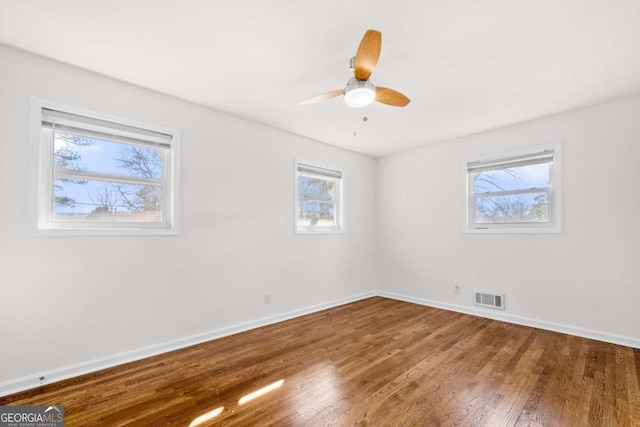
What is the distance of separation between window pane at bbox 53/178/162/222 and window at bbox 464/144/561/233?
4.01m

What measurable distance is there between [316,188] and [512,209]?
106 inches

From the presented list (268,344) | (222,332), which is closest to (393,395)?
(268,344)

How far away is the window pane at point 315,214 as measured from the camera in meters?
4.26

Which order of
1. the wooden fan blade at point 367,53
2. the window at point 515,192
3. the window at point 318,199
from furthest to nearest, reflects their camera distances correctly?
the window at point 318,199 < the window at point 515,192 < the wooden fan blade at point 367,53

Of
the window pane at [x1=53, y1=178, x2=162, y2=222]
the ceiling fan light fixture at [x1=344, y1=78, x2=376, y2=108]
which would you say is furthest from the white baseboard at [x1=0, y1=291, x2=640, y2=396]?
the ceiling fan light fixture at [x1=344, y1=78, x2=376, y2=108]

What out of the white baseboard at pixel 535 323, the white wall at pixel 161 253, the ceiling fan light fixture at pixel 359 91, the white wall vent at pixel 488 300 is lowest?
the white baseboard at pixel 535 323

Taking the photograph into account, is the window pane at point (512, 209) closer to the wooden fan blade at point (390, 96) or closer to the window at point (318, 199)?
the window at point (318, 199)

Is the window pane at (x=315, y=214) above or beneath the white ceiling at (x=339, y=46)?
beneath

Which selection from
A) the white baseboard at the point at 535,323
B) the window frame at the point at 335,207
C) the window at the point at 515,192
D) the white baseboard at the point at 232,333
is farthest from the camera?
the window frame at the point at 335,207

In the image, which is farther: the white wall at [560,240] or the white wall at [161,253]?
the white wall at [560,240]

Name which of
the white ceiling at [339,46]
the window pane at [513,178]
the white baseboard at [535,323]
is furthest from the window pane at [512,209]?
the white baseboard at [535,323]

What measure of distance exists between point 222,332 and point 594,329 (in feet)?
13.2

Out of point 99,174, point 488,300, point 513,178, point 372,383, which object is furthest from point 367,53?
point 488,300

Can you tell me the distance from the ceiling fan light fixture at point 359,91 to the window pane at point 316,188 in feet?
7.04
